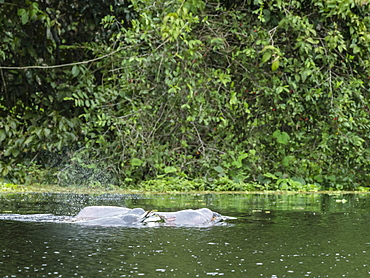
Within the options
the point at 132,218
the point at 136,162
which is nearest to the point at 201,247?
the point at 132,218

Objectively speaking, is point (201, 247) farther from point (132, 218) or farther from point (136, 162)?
point (136, 162)

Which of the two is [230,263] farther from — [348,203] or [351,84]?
[351,84]

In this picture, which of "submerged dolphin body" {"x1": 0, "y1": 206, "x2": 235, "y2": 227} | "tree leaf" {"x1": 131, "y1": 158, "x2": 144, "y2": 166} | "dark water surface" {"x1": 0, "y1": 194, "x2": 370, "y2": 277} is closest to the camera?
"dark water surface" {"x1": 0, "y1": 194, "x2": 370, "y2": 277}

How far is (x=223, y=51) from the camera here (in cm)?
983

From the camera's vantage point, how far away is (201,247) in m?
3.79

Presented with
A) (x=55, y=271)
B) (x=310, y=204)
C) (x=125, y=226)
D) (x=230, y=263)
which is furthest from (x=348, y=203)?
(x=55, y=271)

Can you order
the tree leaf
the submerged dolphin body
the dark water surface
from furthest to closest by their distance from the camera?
the tree leaf
the submerged dolphin body
the dark water surface

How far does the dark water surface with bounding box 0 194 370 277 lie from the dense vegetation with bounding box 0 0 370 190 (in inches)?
134

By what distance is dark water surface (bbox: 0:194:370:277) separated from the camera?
311cm

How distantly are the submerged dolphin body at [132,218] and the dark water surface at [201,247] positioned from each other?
198 mm

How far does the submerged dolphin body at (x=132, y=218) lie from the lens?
4.92m

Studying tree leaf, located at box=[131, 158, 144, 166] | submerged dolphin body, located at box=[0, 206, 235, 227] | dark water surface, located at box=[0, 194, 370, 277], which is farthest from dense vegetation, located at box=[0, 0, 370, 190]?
submerged dolphin body, located at box=[0, 206, 235, 227]

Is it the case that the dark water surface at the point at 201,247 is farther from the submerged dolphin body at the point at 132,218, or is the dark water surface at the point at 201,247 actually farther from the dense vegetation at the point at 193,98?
the dense vegetation at the point at 193,98

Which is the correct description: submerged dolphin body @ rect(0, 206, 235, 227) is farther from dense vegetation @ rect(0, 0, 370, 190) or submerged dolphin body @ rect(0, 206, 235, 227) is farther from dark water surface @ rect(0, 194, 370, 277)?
dense vegetation @ rect(0, 0, 370, 190)
